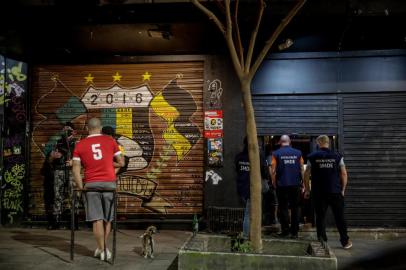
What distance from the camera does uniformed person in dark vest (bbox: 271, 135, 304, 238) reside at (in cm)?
862

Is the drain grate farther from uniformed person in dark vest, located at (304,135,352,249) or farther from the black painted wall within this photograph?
the black painted wall

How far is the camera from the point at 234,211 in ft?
28.6

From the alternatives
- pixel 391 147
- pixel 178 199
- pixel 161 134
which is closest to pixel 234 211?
pixel 178 199

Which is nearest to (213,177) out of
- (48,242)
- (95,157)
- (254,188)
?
(48,242)

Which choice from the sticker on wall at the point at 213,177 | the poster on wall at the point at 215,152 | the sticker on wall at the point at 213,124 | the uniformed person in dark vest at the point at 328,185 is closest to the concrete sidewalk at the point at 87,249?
the uniformed person in dark vest at the point at 328,185

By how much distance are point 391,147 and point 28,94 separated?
8.20 meters

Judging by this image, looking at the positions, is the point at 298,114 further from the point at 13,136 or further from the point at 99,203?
the point at 13,136

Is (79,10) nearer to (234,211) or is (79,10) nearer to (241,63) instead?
(241,63)

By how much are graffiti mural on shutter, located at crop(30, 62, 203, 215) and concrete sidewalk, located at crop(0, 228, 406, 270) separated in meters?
0.96

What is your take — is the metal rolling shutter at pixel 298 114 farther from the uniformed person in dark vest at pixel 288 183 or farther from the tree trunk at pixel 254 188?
the tree trunk at pixel 254 188

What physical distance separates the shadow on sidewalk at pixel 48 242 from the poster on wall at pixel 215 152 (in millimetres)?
3457

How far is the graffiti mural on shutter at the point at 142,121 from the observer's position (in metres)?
10.5

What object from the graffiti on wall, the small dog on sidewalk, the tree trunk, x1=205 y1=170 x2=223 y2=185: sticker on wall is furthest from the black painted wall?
the graffiti on wall

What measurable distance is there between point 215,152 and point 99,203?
13.4 ft
